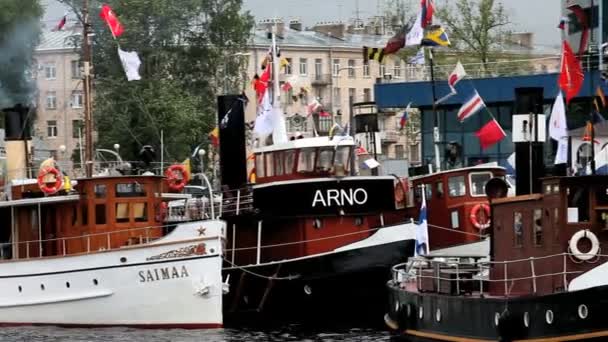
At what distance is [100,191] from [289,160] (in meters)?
5.09

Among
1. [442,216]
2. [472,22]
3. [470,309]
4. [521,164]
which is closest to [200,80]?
[472,22]

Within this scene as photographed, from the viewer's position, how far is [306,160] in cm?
5162

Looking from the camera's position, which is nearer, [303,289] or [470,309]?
[470,309]

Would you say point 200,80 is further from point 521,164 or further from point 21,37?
point 521,164

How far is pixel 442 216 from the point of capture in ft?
169

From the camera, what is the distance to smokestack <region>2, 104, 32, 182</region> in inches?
2196

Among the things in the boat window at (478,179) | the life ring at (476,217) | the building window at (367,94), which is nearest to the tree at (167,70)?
the building window at (367,94)

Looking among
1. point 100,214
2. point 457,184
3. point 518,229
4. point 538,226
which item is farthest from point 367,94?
point 538,226

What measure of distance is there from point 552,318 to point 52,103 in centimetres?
7283

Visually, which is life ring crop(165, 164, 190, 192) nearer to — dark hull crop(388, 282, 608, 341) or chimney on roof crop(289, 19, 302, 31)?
dark hull crop(388, 282, 608, 341)

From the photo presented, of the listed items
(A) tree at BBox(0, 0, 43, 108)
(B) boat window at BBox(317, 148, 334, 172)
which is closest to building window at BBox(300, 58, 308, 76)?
(A) tree at BBox(0, 0, 43, 108)

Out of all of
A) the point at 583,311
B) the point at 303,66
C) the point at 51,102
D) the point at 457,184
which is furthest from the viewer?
the point at 303,66

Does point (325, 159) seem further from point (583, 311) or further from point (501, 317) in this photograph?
point (583, 311)

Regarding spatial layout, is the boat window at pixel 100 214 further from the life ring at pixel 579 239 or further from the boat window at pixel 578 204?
the life ring at pixel 579 239
